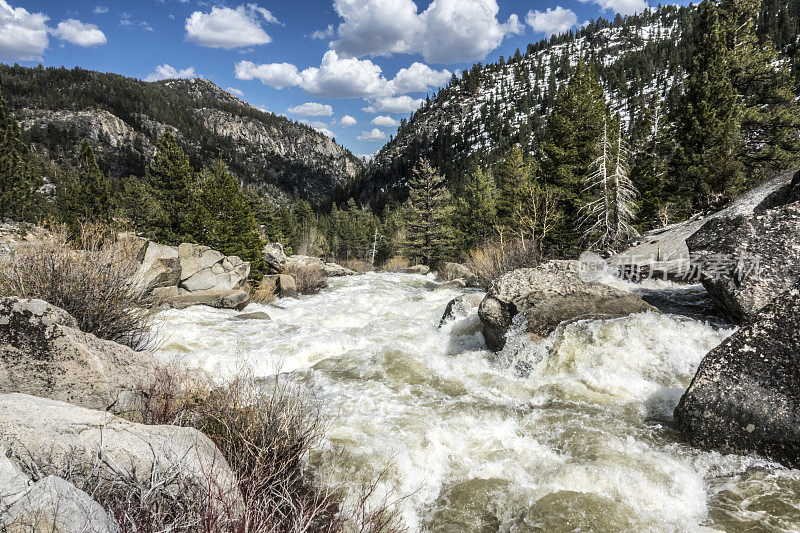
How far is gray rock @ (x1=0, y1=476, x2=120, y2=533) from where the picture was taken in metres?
1.80

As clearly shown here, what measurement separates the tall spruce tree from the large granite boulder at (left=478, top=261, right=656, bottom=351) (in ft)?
51.3

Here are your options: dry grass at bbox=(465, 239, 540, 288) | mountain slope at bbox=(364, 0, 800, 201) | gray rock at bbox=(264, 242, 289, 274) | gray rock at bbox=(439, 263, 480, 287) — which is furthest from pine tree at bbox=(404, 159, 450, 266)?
mountain slope at bbox=(364, 0, 800, 201)

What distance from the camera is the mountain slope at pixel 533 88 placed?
95.9 metres

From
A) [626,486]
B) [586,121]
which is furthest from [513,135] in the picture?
[626,486]

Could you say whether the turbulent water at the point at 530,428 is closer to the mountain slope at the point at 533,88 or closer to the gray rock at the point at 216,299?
the gray rock at the point at 216,299

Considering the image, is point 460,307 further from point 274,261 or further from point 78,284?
point 274,261

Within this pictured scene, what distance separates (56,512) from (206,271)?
16.4 meters

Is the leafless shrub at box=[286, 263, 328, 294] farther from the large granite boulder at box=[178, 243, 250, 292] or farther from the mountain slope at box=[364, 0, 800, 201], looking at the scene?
the mountain slope at box=[364, 0, 800, 201]

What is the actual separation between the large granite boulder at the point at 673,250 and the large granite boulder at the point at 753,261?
9.01 feet

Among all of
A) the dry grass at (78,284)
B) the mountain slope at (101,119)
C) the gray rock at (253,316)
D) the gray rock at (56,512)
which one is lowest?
the gray rock at (253,316)

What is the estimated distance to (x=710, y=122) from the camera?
59.5ft

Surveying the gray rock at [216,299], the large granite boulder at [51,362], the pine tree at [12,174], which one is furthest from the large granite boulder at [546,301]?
the pine tree at [12,174]

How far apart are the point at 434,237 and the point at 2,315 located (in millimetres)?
34548

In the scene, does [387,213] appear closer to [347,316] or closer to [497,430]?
[347,316]
